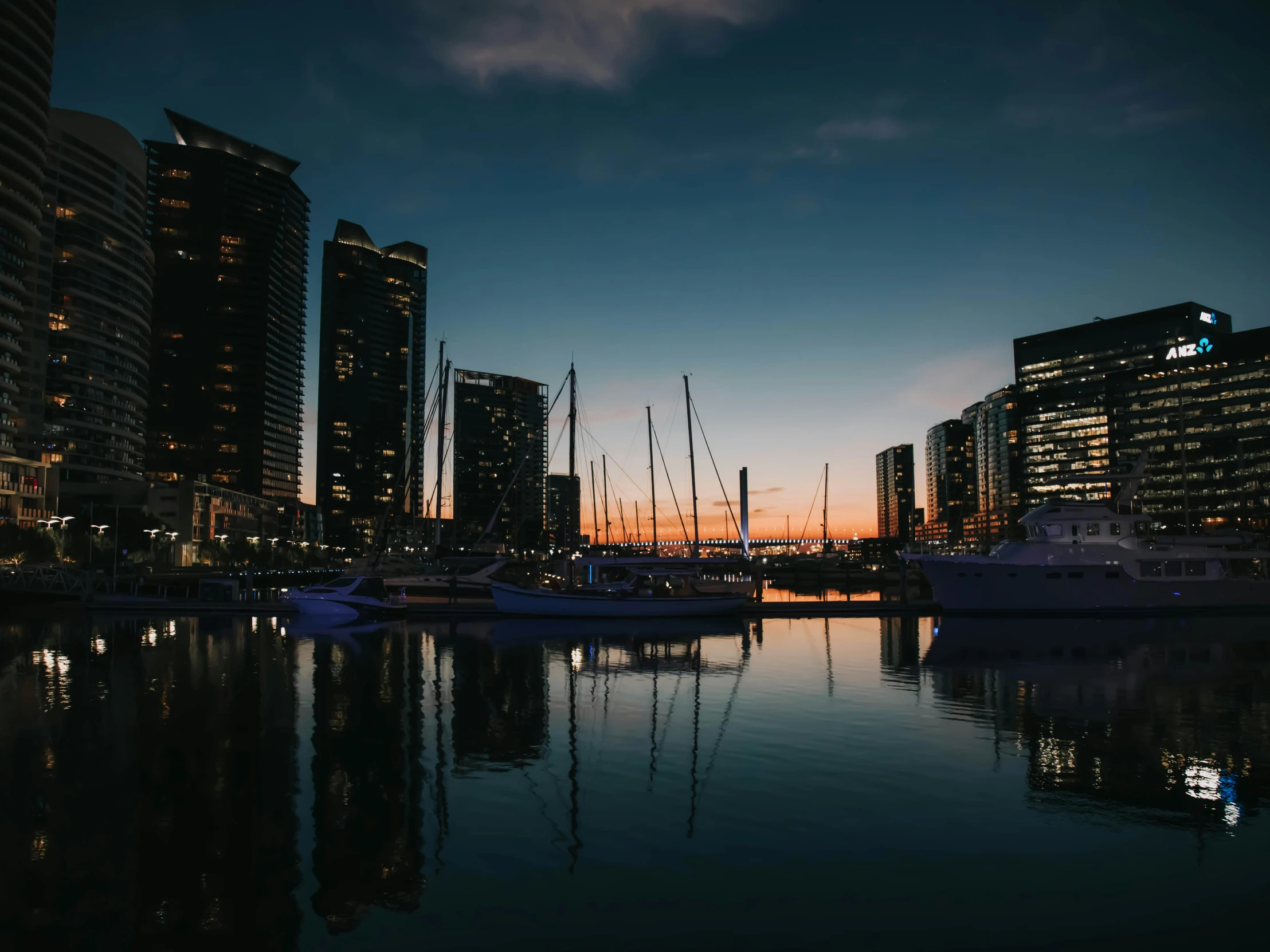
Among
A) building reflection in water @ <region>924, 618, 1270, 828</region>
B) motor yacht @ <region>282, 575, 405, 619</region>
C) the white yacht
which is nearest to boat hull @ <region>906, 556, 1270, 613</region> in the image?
the white yacht

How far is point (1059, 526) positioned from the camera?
159 ft

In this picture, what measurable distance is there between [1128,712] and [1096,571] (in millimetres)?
33046

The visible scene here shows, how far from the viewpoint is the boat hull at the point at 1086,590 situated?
157 ft

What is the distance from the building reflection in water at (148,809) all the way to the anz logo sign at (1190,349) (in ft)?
681

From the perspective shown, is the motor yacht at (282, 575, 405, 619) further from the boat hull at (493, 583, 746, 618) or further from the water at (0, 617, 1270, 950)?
the water at (0, 617, 1270, 950)

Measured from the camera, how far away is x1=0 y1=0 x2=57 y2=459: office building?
9919 cm

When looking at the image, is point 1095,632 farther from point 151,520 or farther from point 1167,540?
point 151,520

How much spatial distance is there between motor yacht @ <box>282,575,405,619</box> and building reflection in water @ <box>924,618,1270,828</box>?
31405 mm

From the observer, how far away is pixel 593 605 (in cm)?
4659

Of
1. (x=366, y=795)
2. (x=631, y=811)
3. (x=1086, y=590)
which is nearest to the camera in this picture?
(x=631, y=811)

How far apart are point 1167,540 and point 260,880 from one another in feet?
186

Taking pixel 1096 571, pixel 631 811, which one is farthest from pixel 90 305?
pixel 631 811

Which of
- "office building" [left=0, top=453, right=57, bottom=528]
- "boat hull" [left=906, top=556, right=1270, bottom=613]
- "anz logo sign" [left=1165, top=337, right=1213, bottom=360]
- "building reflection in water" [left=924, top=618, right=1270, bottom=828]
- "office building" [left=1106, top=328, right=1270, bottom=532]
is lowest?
"building reflection in water" [left=924, top=618, right=1270, bottom=828]

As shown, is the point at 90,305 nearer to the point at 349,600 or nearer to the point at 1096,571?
the point at 349,600
